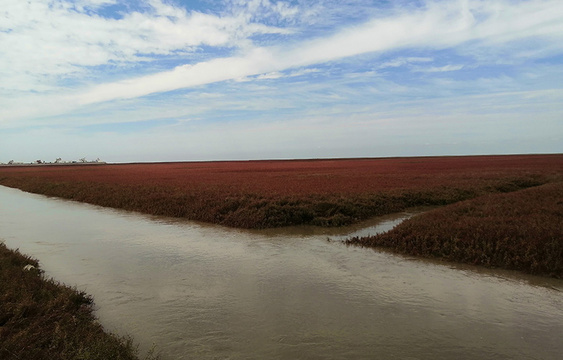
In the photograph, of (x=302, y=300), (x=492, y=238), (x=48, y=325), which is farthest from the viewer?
(x=492, y=238)

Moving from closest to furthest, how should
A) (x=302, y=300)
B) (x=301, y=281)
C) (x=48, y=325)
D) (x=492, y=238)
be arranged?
(x=48, y=325), (x=302, y=300), (x=301, y=281), (x=492, y=238)

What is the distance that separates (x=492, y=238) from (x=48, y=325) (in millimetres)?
12154

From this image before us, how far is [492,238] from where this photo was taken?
11172mm

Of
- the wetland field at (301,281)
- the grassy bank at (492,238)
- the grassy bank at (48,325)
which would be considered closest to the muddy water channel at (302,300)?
the wetland field at (301,281)

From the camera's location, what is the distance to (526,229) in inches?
440

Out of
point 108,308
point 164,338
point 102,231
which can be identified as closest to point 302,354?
point 164,338

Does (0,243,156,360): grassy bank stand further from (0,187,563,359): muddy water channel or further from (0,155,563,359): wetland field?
(0,187,563,359): muddy water channel

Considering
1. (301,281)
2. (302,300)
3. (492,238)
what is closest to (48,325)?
(302,300)

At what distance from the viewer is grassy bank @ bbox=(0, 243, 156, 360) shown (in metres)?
4.79

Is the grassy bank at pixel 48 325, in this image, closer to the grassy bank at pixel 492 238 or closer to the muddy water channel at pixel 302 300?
the muddy water channel at pixel 302 300

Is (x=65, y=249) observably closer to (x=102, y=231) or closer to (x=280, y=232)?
(x=102, y=231)

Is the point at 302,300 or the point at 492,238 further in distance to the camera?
the point at 492,238

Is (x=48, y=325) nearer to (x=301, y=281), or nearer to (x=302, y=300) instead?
(x=302, y=300)

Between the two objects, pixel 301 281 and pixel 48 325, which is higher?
pixel 48 325
